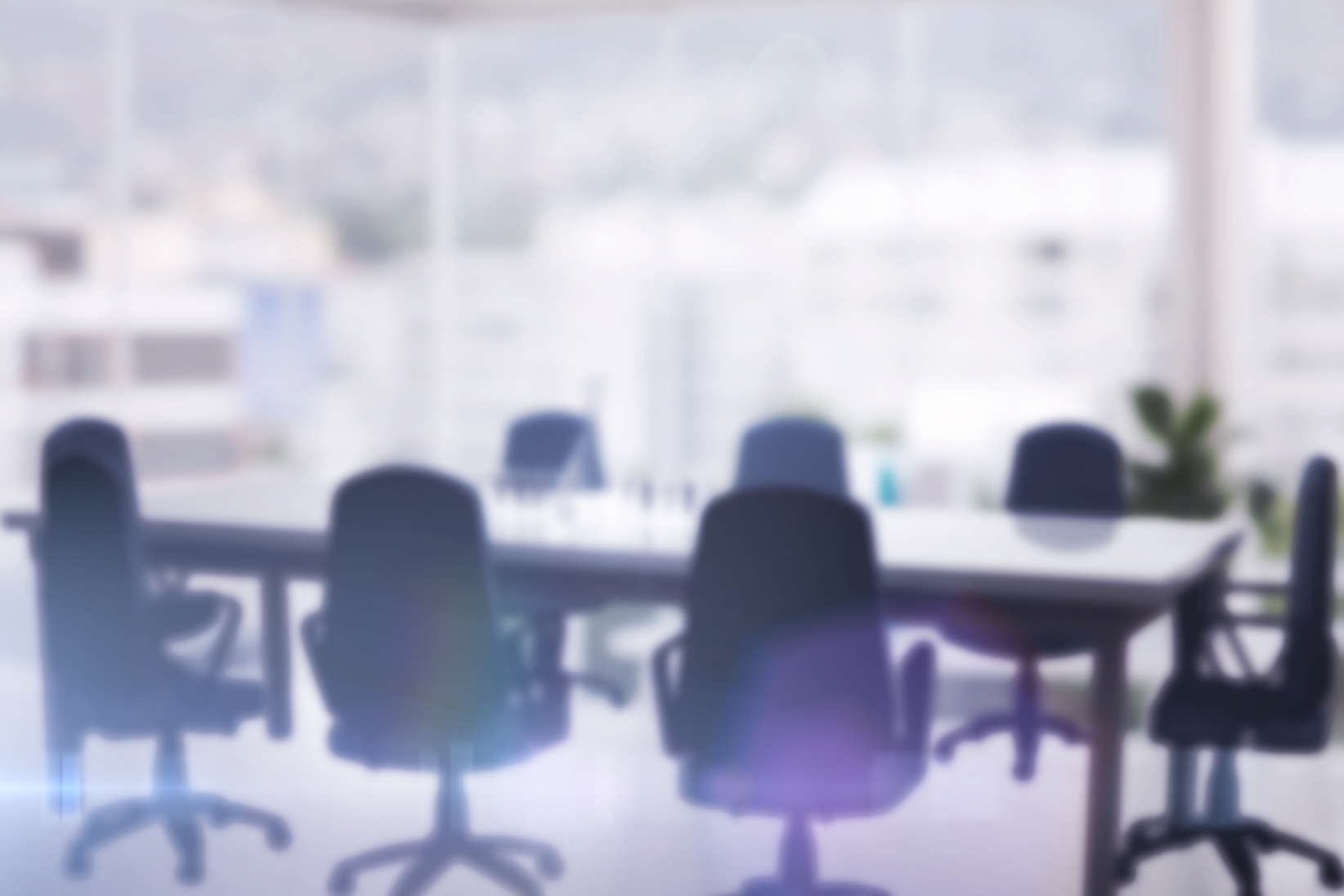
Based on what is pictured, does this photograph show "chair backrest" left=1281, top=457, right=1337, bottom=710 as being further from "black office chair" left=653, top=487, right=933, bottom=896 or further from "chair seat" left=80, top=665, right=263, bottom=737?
"chair seat" left=80, top=665, right=263, bottom=737

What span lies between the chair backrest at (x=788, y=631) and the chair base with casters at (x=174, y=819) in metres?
1.50

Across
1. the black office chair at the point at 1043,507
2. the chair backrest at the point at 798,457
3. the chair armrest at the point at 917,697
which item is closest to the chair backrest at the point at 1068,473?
the black office chair at the point at 1043,507

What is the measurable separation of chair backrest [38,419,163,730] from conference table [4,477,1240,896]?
21.6 inches

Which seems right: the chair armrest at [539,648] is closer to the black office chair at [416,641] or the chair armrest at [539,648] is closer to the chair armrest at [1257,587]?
the black office chair at [416,641]

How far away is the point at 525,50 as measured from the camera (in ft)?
25.4

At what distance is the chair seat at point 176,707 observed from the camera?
11.8ft

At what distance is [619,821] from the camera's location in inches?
163

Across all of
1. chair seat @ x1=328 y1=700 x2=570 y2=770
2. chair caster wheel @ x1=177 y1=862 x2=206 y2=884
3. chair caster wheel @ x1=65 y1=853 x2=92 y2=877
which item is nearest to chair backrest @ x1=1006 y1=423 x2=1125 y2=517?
chair seat @ x1=328 y1=700 x2=570 y2=770

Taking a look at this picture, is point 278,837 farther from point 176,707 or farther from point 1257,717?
point 1257,717

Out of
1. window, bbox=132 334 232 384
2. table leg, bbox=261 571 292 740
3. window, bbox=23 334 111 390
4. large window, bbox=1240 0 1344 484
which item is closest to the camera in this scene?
table leg, bbox=261 571 292 740

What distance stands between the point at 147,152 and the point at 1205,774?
523 cm

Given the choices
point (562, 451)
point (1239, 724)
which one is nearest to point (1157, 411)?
point (562, 451)

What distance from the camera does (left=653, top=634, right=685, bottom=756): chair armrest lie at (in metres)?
3.17

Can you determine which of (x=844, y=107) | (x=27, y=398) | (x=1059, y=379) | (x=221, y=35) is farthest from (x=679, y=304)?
(x=27, y=398)
